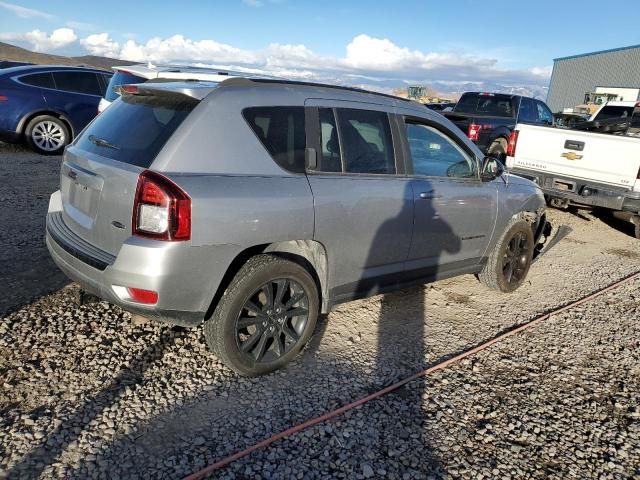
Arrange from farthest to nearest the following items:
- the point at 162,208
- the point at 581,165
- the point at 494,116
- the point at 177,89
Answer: the point at 494,116 < the point at 581,165 < the point at 177,89 < the point at 162,208

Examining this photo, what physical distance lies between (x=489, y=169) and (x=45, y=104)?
28.2ft

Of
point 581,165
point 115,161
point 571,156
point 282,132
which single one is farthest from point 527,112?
point 115,161

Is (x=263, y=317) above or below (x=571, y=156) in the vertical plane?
below

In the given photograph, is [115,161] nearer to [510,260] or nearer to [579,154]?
[510,260]

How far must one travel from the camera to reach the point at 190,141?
275 centimetres

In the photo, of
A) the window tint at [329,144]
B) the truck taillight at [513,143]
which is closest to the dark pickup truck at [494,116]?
the truck taillight at [513,143]

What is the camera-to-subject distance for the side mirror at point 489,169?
433 centimetres

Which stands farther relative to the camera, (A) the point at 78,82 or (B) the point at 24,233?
(A) the point at 78,82

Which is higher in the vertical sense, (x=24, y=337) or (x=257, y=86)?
(x=257, y=86)

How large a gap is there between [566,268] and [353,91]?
3708 mm

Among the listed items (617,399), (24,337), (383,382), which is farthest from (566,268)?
(24,337)

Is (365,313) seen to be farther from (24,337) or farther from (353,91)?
(24,337)

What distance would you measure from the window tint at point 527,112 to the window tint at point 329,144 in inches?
374

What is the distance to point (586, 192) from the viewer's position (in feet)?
22.2
